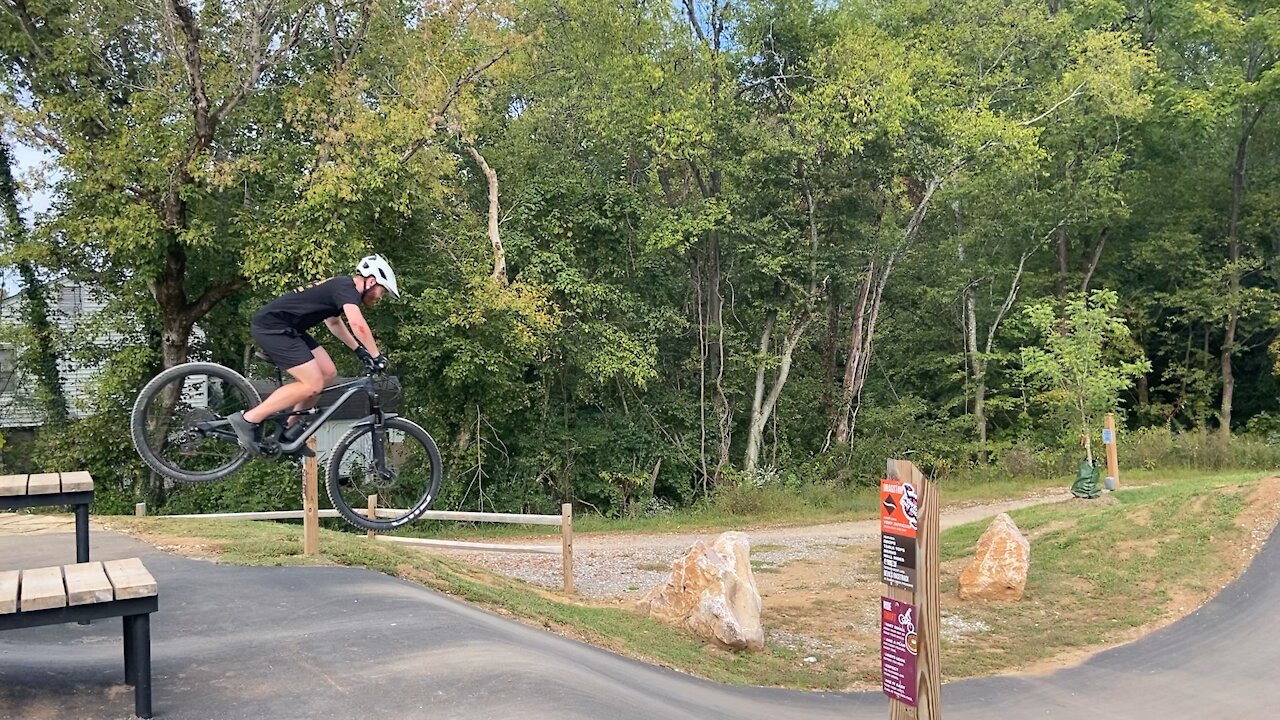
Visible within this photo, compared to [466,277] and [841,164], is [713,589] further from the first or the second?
[841,164]

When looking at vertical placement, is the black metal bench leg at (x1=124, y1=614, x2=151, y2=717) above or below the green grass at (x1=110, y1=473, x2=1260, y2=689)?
above

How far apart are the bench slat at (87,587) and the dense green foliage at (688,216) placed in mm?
9473

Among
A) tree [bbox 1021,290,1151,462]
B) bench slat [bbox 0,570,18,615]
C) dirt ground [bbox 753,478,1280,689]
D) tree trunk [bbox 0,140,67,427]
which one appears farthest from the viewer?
tree [bbox 1021,290,1151,462]

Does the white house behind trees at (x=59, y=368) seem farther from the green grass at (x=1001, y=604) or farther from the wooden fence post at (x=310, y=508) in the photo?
the wooden fence post at (x=310, y=508)

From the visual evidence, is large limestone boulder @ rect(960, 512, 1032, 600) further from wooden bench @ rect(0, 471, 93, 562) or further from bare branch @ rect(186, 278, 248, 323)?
bare branch @ rect(186, 278, 248, 323)

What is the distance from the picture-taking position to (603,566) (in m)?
12.8

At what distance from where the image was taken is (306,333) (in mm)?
5191

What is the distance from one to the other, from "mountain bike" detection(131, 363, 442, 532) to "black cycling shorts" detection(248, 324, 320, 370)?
0.38 m

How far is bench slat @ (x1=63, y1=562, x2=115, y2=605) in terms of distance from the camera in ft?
11.9

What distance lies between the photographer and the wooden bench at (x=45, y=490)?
4.99 meters

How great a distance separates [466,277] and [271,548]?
940 centimetres

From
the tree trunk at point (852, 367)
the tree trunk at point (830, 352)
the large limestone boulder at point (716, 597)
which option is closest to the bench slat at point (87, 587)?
the large limestone boulder at point (716, 597)

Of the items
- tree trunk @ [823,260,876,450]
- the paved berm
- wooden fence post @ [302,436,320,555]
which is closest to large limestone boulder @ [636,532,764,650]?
the paved berm

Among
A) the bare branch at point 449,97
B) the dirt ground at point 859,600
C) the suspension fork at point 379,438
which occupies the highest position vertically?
the bare branch at point 449,97
